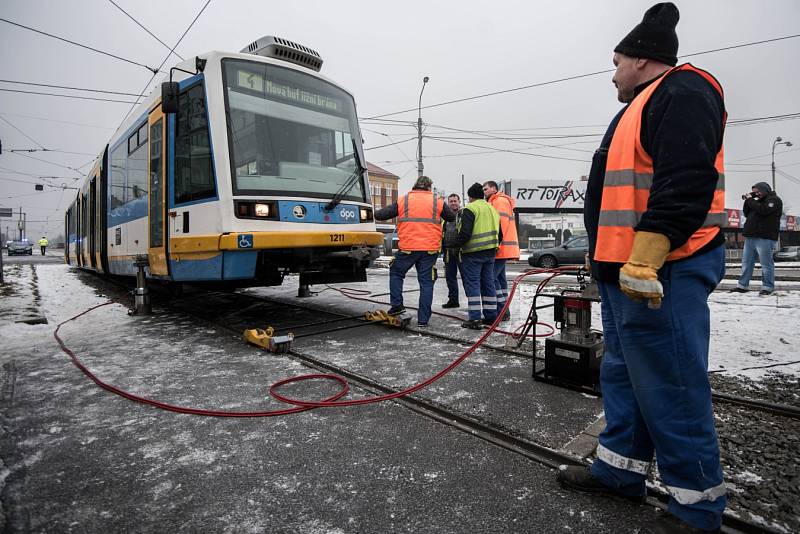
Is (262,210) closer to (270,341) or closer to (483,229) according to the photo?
(270,341)

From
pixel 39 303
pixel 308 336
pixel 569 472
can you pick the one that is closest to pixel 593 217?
pixel 569 472

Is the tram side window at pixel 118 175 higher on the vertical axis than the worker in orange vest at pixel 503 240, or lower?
higher

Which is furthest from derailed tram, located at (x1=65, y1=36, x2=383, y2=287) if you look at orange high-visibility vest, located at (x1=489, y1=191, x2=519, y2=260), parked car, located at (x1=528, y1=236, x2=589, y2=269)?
parked car, located at (x1=528, y1=236, x2=589, y2=269)

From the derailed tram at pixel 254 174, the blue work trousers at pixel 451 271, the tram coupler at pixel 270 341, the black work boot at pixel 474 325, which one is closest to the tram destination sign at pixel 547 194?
the blue work trousers at pixel 451 271

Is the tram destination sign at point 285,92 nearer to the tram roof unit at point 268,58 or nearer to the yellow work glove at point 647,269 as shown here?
the tram roof unit at point 268,58

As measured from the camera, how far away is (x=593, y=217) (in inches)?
75.7

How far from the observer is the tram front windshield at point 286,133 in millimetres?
4914

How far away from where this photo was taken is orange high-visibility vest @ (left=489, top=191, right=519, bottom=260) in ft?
19.8

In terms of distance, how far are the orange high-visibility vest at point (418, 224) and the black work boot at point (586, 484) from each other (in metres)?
3.66

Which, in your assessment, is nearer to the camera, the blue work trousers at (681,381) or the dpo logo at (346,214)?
the blue work trousers at (681,381)

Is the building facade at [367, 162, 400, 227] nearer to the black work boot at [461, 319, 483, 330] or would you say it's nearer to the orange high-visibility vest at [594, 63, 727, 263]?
the black work boot at [461, 319, 483, 330]

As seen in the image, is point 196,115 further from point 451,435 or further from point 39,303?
point 39,303

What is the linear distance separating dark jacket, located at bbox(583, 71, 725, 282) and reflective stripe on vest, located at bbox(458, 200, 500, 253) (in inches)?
151

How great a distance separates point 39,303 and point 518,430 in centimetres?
908
